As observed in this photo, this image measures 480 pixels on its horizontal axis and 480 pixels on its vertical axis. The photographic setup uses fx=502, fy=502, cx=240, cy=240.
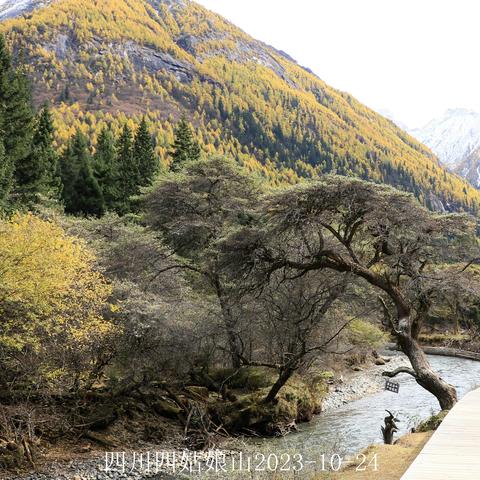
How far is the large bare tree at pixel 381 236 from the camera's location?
14.1 metres

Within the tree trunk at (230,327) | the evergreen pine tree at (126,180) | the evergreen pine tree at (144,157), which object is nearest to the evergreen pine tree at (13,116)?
the evergreen pine tree at (126,180)

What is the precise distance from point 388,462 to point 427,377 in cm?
439

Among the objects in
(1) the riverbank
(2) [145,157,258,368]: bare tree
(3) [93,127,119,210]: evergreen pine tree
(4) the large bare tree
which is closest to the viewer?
(4) the large bare tree

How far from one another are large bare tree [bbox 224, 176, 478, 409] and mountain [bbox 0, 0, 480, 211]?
3678 inches

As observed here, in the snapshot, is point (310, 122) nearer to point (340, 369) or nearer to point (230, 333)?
point (340, 369)

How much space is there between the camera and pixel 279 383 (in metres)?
19.9

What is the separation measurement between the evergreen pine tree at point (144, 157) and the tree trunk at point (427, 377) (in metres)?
36.2

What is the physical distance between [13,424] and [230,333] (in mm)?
8365

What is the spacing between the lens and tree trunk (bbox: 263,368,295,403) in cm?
1965

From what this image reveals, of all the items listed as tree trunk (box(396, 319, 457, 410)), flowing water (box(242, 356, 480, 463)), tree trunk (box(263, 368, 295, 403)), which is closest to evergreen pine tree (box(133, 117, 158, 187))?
flowing water (box(242, 356, 480, 463))

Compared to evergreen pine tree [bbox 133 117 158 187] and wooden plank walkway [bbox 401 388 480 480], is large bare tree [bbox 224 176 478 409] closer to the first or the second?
wooden plank walkway [bbox 401 388 480 480]

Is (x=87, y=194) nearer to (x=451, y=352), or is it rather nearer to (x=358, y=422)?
(x=358, y=422)

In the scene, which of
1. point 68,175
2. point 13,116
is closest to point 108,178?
point 68,175

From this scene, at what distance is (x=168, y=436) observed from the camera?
18453 mm
